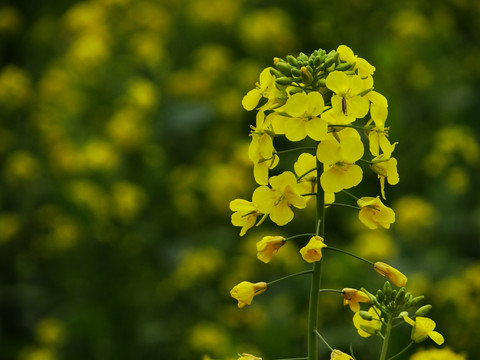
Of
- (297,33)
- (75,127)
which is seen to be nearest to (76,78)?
(75,127)

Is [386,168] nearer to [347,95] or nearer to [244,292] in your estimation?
[347,95]

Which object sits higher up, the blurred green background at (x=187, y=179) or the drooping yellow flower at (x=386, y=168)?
the drooping yellow flower at (x=386, y=168)

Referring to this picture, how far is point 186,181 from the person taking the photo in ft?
17.9

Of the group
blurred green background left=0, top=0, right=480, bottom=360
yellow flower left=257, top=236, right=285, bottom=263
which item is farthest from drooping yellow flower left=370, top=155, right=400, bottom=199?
blurred green background left=0, top=0, right=480, bottom=360

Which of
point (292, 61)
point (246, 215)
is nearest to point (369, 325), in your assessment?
point (246, 215)

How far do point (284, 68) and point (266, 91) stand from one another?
0.07m

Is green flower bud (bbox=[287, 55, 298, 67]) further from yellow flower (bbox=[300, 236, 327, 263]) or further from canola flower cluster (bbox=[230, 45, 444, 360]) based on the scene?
yellow flower (bbox=[300, 236, 327, 263])

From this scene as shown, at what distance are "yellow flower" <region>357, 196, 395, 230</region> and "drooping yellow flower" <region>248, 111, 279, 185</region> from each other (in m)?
0.19

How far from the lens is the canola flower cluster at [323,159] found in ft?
4.98

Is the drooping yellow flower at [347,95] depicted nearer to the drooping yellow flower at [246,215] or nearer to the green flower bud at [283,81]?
the green flower bud at [283,81]

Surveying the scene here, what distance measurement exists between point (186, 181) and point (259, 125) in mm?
3849

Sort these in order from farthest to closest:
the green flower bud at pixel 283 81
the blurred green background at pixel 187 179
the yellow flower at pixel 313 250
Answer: the blurred green background at pixel 187 179, the green flower bud at pixel 283 81, the yellow flower at pixel 313 250

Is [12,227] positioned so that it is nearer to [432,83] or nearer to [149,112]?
[149,112]

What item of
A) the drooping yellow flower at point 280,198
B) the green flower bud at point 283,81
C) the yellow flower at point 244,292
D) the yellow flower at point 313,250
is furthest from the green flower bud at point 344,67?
the yellow flower at point 244,292
